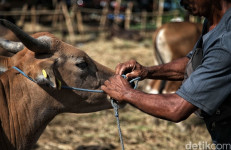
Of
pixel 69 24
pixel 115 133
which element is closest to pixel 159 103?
pixel 115 133

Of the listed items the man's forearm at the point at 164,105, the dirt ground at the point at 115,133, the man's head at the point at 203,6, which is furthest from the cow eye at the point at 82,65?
the dirt ground at the point at 115,133

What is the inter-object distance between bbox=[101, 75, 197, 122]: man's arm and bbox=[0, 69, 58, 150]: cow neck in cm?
84

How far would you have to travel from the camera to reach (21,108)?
3.00 m

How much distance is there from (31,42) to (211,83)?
156 centimetres

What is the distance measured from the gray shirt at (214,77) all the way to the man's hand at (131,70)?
80cm

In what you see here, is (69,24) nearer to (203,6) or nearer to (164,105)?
(203,6)

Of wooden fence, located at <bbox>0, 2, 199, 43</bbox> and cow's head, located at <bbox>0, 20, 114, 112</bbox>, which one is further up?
cow's head, located at <bbox>0, 20, 114, 112</bbox>

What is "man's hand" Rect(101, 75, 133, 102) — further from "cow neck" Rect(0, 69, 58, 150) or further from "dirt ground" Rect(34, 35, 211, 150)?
"dirt ground" Rect(34, 35, 211, 150)

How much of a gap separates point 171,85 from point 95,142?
2266 millimetres

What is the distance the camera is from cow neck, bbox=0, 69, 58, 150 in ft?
9.78

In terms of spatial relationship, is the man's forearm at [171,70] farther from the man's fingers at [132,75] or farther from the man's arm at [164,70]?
the man's fingers at [132,75]

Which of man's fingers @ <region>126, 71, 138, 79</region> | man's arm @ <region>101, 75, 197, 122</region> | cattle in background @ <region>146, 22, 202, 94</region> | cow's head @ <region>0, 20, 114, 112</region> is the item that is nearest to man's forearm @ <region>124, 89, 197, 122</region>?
man's arm @ <region>101, 75, 197, 122</region>

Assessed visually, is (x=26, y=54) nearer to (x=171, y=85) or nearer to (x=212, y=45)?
(x=212, y=45)

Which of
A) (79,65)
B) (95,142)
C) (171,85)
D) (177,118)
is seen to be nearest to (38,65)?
(79,65)
